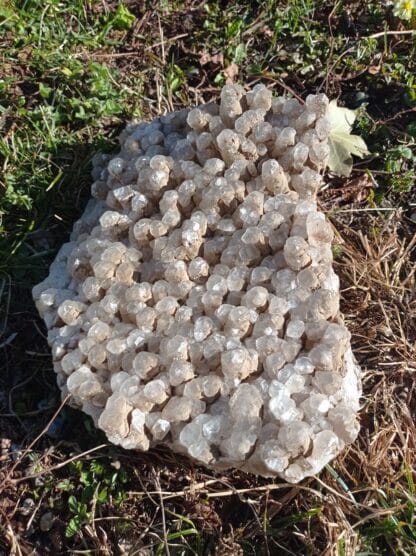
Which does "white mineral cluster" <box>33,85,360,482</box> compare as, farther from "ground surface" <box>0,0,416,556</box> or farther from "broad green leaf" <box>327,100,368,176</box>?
"broad green leaf" <box>327,100,368,176</box>

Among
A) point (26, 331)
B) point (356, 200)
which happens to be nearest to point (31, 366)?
point (26, 331)

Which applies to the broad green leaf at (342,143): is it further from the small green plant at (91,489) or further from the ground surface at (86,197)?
the small green plant at (91,489)

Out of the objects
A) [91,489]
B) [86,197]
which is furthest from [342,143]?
[91,489]

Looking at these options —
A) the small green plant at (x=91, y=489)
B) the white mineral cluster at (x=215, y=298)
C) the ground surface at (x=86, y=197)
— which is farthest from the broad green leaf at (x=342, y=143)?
the small green plant at (x=91, y=489)

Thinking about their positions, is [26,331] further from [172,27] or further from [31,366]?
[172,27]

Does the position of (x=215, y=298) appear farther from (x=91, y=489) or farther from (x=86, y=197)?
(x=86, y=197)
